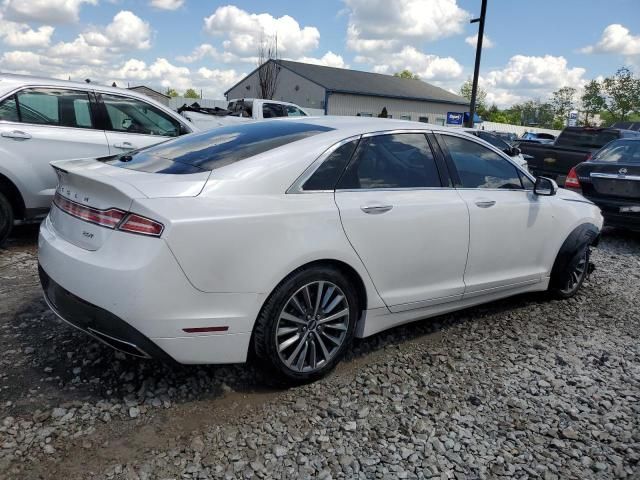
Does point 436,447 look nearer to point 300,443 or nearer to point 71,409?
point 300,443

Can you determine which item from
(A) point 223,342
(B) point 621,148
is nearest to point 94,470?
(A) point 223,342

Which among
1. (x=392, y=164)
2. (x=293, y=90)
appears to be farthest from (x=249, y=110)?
(x=293, y=90)

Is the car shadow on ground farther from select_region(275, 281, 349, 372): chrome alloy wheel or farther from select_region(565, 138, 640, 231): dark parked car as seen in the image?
select_region(565, 138, 640, 231): dark parked car

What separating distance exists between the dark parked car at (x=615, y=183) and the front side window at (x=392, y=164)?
4.69 meters

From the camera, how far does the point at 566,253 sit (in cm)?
464

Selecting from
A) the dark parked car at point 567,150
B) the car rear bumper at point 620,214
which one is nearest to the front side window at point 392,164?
the car rear bumper at point 620,214

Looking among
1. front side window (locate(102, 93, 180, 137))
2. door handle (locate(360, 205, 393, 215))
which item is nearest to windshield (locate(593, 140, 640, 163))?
door handle (locate(360, 205, 393, 215))

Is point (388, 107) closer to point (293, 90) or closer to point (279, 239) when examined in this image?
point (293, 90)

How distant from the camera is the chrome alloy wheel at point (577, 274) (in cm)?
483

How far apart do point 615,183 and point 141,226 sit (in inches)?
268

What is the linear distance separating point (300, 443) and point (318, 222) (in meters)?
1.16

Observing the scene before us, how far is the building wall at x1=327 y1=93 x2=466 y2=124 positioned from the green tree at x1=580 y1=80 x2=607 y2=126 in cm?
2754

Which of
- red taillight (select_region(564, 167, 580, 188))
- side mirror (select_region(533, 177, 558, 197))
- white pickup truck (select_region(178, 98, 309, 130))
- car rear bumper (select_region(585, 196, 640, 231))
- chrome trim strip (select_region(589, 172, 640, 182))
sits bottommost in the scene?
car rear bumper (select_region(585, 196, 640, 231))

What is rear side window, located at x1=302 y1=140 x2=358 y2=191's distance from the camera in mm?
3088
